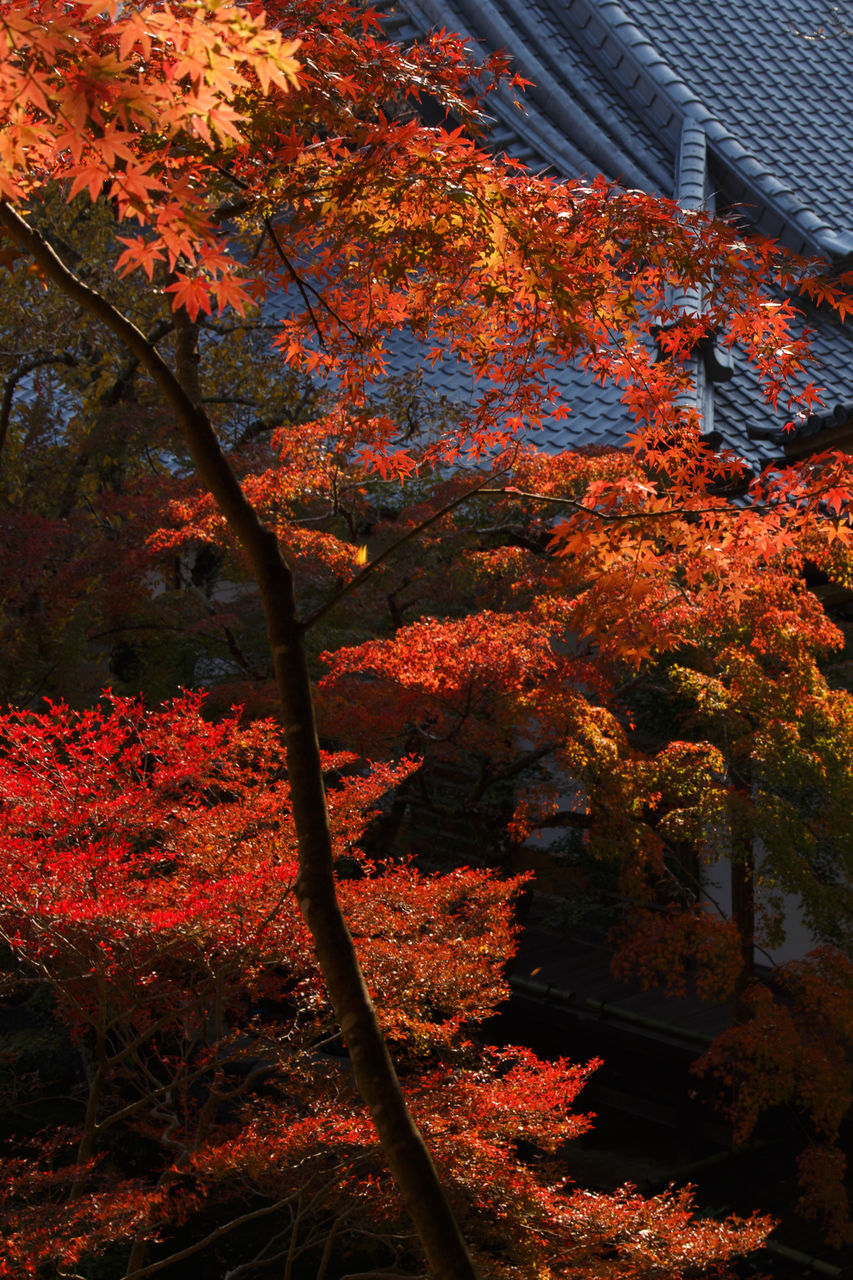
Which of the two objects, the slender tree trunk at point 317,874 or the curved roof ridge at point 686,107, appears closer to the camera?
the slender tree trunk at point 317,874

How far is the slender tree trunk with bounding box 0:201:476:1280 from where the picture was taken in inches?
112

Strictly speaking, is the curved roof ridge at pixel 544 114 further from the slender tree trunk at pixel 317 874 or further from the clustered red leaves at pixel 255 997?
the slender tree trunk at pixel 317 874

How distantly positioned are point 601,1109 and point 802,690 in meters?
4.39

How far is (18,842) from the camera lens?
4828 millimetres

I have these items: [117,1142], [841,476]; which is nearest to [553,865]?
[117,1142]

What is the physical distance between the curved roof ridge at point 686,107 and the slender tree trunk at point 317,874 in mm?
10058

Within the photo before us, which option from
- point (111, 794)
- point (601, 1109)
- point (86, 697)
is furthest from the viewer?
point (601, 1109)

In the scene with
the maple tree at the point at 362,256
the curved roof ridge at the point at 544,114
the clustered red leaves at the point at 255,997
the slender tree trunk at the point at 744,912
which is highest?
the curved roof ridge at the point at 544,114

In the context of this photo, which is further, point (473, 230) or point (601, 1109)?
point (601, 1109)

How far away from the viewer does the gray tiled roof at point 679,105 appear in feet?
39.9

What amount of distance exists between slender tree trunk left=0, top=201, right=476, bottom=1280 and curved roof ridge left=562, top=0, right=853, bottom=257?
396 inches

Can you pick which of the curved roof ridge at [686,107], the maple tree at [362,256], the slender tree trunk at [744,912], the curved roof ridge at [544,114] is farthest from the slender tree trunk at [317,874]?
the curved roof ridge at [544,114]

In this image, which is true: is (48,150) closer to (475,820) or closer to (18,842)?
(18,842)

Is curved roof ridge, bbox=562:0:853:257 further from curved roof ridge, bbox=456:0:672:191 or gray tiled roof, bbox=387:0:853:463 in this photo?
curved roof ridge, bbox=456:0:672:191
